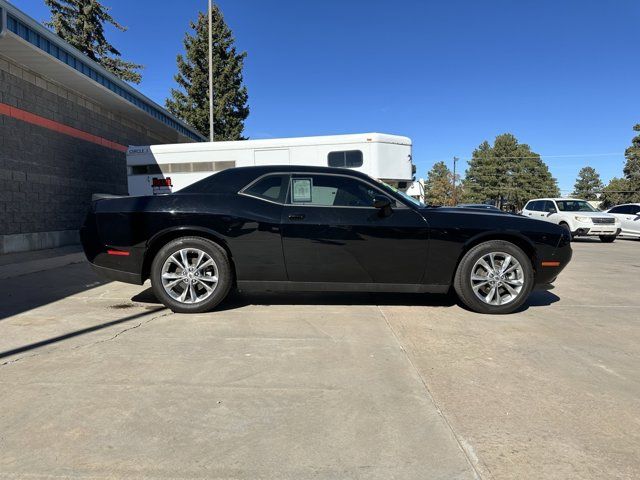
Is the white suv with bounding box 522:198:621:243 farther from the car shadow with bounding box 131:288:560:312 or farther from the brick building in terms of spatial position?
the brick building

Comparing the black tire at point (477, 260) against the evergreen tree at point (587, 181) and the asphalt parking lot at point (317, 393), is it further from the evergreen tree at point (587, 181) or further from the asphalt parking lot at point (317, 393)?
the evergreen tree at point (587, 181)

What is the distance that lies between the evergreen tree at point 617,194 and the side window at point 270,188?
58024 mm

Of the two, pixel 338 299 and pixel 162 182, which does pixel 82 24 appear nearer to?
pixel 162 182

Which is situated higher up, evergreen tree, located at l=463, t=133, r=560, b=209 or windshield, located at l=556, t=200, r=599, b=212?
evergreen tree, located at l=463, t=133, r=560, b=209

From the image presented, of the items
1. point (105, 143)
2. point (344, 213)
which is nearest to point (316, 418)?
point (344, 213)

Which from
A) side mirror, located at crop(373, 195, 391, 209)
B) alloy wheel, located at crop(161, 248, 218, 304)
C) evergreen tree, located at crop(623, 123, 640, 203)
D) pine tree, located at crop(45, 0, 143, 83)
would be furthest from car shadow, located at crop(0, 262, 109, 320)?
evergreen tree, located at crop(623, 123, 640, 203)

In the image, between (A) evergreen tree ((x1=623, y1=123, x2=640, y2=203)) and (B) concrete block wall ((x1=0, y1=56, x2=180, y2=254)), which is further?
(A) evergreen tree ((x1=623, y1=123, x2=640, y2=203))

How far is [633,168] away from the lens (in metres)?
48.6

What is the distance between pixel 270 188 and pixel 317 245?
85cm

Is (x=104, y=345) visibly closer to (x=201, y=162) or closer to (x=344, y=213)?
(x=344, y=213)

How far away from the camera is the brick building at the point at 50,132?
8.90 meters

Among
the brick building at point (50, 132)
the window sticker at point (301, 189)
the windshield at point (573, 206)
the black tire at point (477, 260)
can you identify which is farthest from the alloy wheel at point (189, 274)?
the windshield at point (573, 206)

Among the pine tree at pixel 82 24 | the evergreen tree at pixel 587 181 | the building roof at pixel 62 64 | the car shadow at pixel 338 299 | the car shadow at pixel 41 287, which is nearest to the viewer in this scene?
the car shadow at pixel 41 287

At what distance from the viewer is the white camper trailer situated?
10.2 meters
